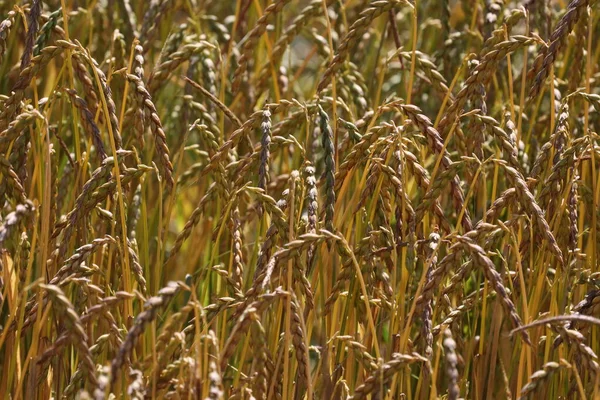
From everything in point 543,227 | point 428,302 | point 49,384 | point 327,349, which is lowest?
point 49,384

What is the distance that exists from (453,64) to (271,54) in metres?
0.64

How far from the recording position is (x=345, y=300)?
1.83 metres

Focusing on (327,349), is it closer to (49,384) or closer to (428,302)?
(428,302)

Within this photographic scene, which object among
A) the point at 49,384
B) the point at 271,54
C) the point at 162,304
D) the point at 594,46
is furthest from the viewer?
the point at 594,46

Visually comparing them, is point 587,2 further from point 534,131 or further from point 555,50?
point 534,131

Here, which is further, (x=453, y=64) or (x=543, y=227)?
(x=453, y=64)

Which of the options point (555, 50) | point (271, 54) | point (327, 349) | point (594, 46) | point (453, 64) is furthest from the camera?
point (594, 46)

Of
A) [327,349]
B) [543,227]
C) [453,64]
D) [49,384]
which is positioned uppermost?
[453,64]

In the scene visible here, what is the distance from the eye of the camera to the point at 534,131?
243 centimetres

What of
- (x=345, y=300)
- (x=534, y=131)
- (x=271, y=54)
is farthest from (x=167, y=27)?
(x=345, y=300)

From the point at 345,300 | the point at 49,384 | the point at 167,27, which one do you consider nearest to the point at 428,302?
the point at 345,300

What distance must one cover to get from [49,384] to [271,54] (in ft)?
2.99

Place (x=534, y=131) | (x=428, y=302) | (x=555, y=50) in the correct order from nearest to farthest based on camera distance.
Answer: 1. (x=428, y=302)
2. (x=555, y=50)
3. (x=534, y=131)

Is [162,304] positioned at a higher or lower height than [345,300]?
higher
